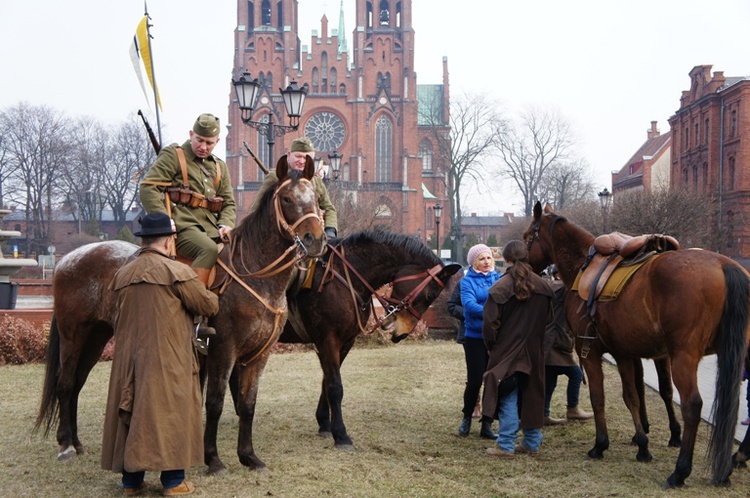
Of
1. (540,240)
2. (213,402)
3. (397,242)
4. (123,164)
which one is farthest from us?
(123,164)

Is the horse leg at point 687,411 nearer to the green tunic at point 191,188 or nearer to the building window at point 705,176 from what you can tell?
the green tunic at point 191,188

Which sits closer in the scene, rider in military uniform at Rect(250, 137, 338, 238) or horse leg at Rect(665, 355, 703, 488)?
horse leg at Rect(665, 355, 703, 488)

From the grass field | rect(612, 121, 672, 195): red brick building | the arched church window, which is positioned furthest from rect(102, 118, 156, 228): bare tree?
the grass field

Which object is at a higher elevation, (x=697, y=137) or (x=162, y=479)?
(x=697, y=137)

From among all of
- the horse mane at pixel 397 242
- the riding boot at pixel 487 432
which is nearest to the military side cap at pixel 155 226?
the horse mane at pixel 397 242

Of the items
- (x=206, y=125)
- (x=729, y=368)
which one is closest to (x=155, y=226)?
(x=206, y=125)

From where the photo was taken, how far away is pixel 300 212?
611cm

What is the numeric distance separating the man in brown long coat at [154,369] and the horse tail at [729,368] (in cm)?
406

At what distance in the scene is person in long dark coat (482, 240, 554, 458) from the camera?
6.98m

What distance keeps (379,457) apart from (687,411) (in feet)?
9.17

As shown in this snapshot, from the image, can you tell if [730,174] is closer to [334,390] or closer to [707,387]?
[707,387]

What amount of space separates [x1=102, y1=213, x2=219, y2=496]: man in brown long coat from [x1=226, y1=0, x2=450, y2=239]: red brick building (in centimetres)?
6514

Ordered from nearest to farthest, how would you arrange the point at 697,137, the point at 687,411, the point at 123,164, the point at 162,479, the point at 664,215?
1. the point at 162,479
2. the point at 687,411
3. the point at 664,215
4. the point at 697,137
5. the point at 123,164

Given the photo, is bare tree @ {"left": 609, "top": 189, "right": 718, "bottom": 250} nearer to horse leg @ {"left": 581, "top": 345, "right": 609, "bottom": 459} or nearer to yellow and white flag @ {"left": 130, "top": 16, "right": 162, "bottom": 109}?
horse leg @ {"left": 581, "top": 345, "right": 609, "bottom": 459}
